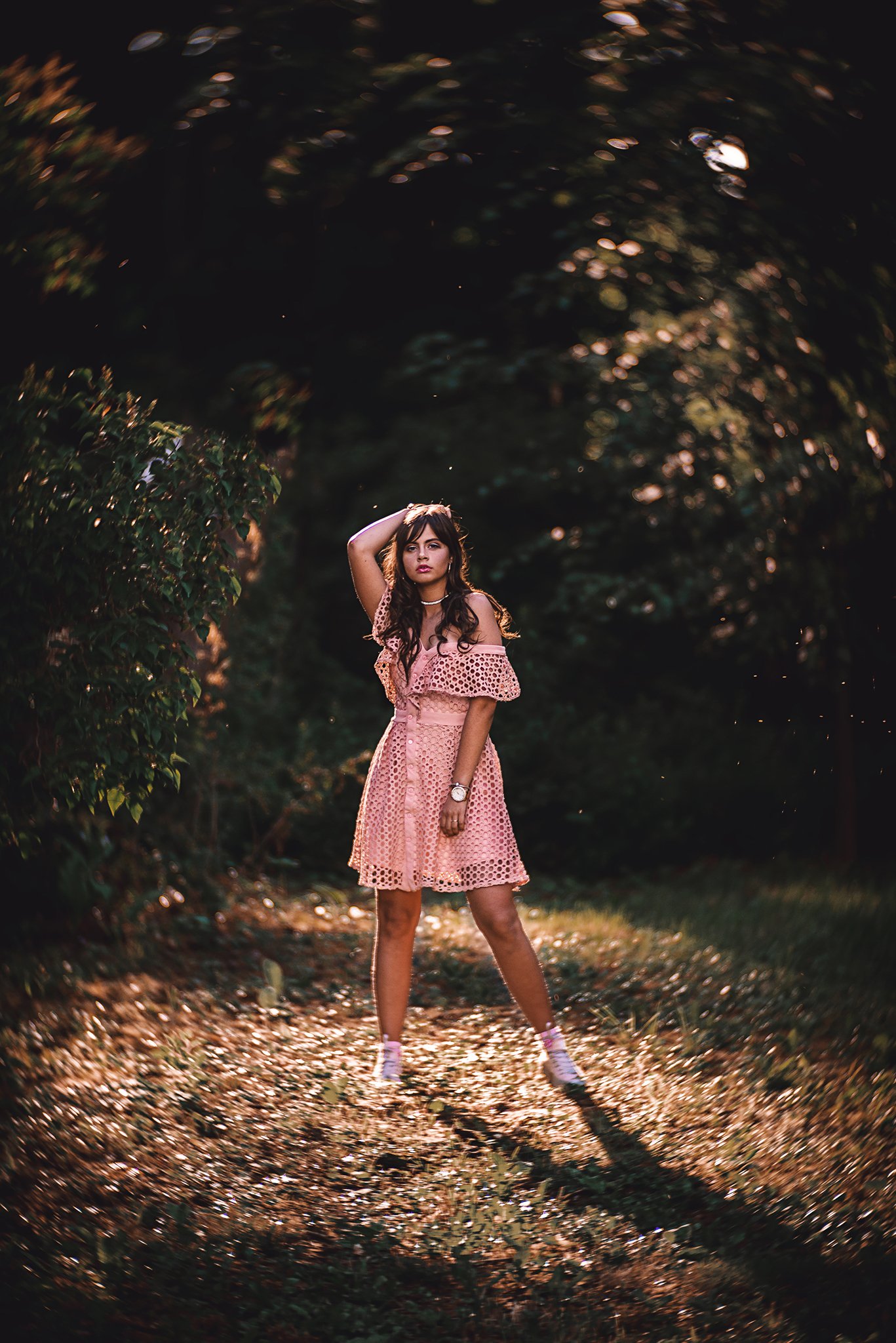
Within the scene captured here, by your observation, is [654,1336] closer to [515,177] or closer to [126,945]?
[126,945]

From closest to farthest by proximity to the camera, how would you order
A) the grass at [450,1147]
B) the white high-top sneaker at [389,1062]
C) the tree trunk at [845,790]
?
the grass at [450,1147], the white high-top sneaker at [389,1062], the tree trunk at [845,790]

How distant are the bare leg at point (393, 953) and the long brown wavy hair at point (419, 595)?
0.80 meters

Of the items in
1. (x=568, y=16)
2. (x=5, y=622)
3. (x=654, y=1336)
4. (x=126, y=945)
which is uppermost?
(x=568, y=16)

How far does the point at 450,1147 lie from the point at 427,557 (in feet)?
6.27

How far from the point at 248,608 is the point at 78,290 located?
15.9 ft

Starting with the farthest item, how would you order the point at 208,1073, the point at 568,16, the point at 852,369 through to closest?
the point at 852,369 < the point at 568,16 < the point at 208,1073

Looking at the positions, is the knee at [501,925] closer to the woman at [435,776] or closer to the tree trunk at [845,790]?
the woman at [435,776]

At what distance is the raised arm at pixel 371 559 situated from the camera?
179 inches

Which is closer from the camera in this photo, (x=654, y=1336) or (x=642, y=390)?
(x=654, y=1336)

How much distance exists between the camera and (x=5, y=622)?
3805 millimetres

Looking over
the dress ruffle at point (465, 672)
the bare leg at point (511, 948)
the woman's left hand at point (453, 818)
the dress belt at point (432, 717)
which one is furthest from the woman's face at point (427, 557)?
the bare leg at point (511, 948)

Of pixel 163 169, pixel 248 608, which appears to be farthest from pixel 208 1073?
pixel 248 608

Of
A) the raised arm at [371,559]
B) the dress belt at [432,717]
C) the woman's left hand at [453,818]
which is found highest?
the raised arm at [371,559]

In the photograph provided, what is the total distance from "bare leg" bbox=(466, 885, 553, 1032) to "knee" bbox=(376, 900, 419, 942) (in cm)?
24
